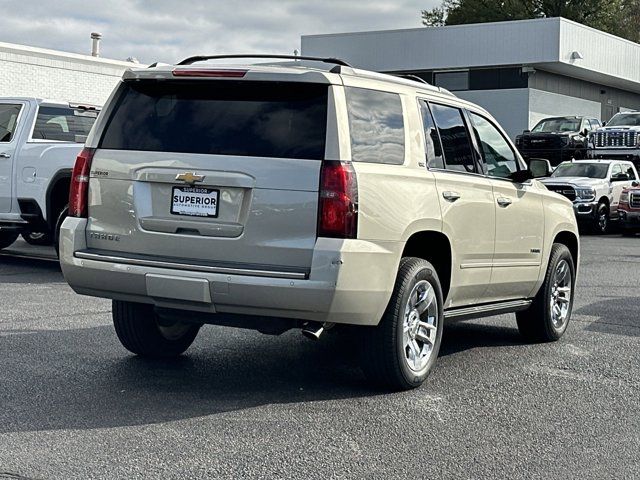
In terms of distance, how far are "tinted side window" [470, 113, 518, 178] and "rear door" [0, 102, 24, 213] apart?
24.2 feet

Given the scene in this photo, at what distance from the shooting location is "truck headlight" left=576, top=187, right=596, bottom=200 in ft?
80.4

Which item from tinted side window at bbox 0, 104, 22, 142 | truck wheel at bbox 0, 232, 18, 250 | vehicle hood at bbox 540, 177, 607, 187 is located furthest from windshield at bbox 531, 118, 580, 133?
tinted side window at bbox 0, 104, 22, 142

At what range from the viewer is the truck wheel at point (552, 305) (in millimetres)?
8617

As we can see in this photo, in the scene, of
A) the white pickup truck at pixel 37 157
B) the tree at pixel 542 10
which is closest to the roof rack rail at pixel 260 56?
the white pickup truck at pixel 37 157

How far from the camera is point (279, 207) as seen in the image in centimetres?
600

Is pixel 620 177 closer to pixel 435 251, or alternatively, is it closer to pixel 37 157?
pixel 37 157

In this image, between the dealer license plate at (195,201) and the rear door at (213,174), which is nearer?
the rear door at (213,174)

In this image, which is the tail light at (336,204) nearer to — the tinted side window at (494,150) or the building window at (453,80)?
the tinted side window at (494,150)

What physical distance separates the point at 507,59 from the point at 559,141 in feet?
34.9

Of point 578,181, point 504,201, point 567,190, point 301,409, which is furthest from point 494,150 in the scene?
point 578,181

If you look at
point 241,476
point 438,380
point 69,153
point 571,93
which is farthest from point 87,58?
point 241,476

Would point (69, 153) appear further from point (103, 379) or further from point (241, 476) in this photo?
point (241, 476)

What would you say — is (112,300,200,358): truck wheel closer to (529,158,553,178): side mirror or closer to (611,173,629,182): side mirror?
(529,158,553,178): side mirror

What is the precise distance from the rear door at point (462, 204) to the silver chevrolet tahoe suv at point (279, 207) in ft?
0.07
